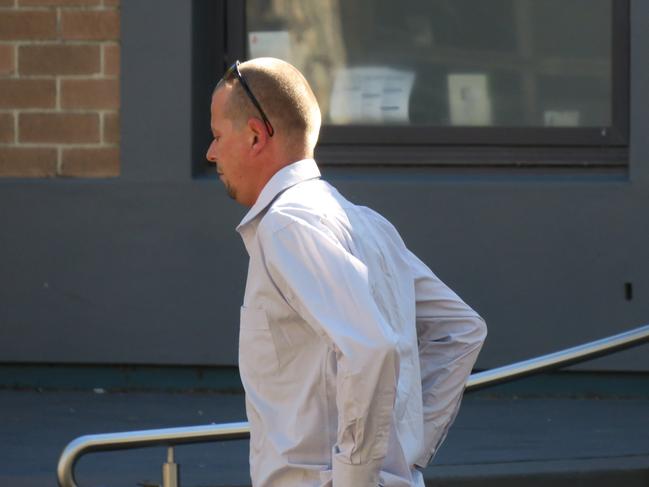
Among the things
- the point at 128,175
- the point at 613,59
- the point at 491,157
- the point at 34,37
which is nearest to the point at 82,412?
the point at 128,175

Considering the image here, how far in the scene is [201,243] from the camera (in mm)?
7391

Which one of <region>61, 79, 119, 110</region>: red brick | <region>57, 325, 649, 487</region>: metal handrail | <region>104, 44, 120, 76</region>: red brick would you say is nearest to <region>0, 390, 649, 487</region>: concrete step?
<region>57, 325, 649, 487</region>: metal handrail

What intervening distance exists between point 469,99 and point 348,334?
5.50 m

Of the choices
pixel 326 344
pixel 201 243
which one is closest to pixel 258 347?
pixel 326 344

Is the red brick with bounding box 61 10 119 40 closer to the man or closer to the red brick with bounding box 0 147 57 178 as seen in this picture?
the red brick with bounding box 0 147 57 178

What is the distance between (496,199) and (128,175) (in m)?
1.96

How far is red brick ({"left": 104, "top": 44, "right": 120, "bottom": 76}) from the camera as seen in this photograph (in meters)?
7.43

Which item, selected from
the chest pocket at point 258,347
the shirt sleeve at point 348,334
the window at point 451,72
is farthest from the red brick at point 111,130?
the shirt sleeve at point 348,334

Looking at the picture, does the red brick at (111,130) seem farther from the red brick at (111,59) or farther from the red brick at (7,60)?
the red brick at (7,60)

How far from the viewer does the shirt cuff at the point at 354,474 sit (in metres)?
2.33

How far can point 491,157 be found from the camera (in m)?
7.56

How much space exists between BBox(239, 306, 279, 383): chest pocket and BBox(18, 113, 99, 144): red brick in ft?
16.9

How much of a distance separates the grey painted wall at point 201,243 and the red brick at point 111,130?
65 millimetres

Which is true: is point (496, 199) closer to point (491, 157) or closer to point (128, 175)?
point (491, 157)
